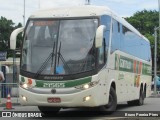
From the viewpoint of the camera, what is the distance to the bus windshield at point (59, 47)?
46.2 feet

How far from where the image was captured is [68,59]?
14.1m

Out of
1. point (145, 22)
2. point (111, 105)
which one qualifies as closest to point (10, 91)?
point (111, 105)

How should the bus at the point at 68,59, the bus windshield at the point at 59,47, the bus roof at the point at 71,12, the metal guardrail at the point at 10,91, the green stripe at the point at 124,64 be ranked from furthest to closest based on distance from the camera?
the metal guardrail at the point at 10,91 → the green stripe at the point at 124,64 → the bus roof at the point at 71,12 → the bus windshield at the point at 59,47 → the bus at the point at 68,59

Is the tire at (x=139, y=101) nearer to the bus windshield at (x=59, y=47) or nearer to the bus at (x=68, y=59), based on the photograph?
the bus at (x=68, y=59)

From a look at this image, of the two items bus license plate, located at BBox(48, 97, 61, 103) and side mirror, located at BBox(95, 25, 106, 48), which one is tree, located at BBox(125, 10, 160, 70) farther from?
bus license plate, located at BBox(48, 97, 61, 103)

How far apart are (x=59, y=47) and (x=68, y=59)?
21.0 inches

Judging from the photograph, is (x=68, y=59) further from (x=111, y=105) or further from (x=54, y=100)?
(x=111, y=105)

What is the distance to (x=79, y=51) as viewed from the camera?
14.2 meters

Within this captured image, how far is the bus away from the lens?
13867 millimetres

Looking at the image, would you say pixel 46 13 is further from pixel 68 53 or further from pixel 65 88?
pixel 65 88

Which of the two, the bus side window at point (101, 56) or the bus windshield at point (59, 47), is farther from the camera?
the bus side window at point (101, 56)

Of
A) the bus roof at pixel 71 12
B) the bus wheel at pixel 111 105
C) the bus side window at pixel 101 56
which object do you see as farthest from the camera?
the bus wheel at pixel 111 105

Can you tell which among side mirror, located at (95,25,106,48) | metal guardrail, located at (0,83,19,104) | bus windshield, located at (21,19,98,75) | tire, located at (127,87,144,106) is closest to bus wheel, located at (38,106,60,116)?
bus windshield, located at (21,19,98,75)

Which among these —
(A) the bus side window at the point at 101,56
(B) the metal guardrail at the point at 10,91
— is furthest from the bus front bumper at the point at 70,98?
(B) the metal guardrail at the point at 10,91
